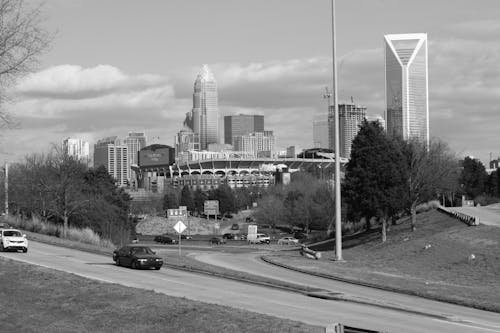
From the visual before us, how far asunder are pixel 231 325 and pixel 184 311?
78.4 inches

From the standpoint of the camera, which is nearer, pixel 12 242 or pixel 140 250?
pixel 140 250

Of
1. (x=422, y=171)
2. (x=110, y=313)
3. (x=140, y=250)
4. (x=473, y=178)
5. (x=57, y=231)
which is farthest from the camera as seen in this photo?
(x=473, y=178)

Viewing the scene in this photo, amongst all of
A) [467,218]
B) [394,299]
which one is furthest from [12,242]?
A: [467,218]

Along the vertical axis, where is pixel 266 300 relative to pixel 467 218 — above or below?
below

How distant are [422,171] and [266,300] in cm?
4766

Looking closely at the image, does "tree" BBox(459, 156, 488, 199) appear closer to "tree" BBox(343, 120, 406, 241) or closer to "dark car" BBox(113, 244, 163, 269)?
"tree" BBox(343, 120, 406, 241)

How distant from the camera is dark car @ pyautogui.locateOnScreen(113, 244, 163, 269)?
3581cm

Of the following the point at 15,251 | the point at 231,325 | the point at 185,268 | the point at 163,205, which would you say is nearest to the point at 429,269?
the point at 185,268

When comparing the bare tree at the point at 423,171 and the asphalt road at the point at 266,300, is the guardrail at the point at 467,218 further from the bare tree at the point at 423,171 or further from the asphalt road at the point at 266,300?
the asphalt road at the point at 266,300

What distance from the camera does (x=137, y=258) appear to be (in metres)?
36.0

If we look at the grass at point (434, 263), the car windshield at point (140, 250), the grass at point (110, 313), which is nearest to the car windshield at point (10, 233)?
the car windshield at point (140, 250)

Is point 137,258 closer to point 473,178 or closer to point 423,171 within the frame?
point 423,171

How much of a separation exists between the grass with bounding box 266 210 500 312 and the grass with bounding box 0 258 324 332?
1108 centimetres

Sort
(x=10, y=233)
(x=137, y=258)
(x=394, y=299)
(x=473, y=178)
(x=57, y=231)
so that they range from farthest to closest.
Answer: (x=473, y=178) < (x=57, y=231) < (x=10, y=233) < (x=137, y=258) < (x=394, y=299)
